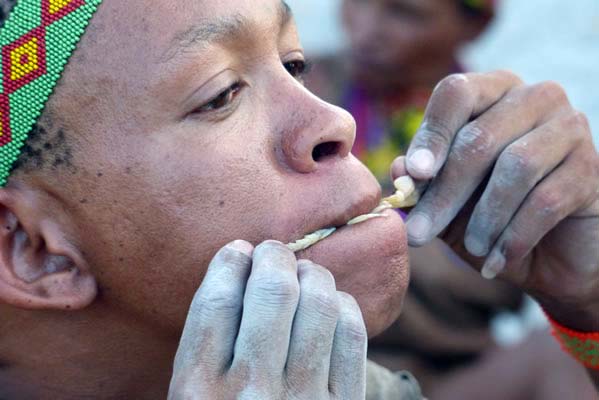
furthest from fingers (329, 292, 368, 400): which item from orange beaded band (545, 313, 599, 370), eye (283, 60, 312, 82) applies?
orange beaded band (545, 313, 599, 370)

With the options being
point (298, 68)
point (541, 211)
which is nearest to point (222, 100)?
point (298, 68)

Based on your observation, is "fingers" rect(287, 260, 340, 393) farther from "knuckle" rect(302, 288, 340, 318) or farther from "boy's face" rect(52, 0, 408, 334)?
"boy's face" rect(52, 0, 408, 334)

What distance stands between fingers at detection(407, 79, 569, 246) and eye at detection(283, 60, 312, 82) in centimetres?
42

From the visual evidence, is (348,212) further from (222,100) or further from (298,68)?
(298,68)

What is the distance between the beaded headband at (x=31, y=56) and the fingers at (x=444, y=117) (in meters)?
0.82

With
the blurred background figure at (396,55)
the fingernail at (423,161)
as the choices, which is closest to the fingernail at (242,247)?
the fingernail at (423,161)

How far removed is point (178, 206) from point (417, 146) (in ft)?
2.02

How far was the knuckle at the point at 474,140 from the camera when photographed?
8.04 ft

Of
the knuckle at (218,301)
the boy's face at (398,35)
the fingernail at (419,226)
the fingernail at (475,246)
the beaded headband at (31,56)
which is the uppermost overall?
the beaded headband at (31,56)

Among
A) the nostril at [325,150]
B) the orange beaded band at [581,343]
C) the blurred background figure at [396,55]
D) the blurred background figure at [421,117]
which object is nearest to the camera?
the nostril at [325,150]

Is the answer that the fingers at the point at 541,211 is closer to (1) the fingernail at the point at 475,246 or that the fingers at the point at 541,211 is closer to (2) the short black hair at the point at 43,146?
(1) the fingernail at the point at 475,246

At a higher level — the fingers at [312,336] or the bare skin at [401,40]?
the fingers at [312,336]

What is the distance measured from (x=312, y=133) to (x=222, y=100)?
21 centimetres

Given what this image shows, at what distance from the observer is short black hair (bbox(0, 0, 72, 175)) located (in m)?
2.22
